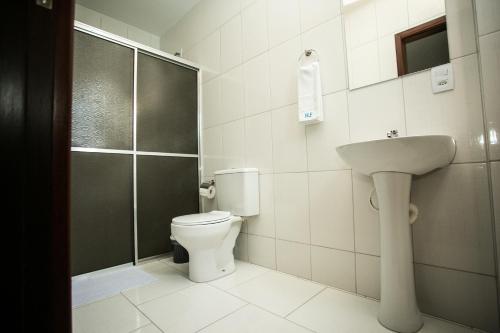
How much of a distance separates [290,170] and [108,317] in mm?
1243

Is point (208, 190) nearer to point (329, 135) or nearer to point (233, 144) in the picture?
point (233, 144)

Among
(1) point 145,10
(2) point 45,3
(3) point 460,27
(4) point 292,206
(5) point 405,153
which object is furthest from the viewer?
(1) point 145,10

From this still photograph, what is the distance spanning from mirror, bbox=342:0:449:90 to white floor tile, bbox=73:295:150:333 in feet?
5.25

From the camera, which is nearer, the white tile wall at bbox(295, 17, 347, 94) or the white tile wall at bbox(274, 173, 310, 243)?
the white tile wall at bbox(295, 17, 347, 94)

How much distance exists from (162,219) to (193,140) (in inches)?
30.6

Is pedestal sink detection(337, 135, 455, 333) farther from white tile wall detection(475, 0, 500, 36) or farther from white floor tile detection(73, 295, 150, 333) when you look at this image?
white floor tile detection(73, 295, 150, 333)

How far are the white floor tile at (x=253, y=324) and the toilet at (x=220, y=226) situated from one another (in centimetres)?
46

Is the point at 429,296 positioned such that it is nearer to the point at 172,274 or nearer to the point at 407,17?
the point at 407,17

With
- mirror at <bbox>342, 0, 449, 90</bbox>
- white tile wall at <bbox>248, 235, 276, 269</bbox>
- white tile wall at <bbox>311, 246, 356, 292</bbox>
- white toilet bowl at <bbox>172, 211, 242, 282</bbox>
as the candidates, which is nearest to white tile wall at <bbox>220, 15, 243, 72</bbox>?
mirror at <bbox>342, 0, 449, 90</bbox>

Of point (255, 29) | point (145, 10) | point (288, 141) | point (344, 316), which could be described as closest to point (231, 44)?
point (255, 29)

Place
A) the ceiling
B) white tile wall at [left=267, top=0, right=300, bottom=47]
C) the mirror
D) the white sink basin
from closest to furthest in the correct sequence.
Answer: the white sink basin
the mirror
white tile wall at [left=267, top=0, right=300, bottom=47]
the ceiling

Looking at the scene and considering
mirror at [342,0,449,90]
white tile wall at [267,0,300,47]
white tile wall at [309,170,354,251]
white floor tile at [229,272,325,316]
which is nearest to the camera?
mirror at [342,0,449,90]

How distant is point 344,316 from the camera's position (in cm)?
107

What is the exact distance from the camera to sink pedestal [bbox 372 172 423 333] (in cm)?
96
